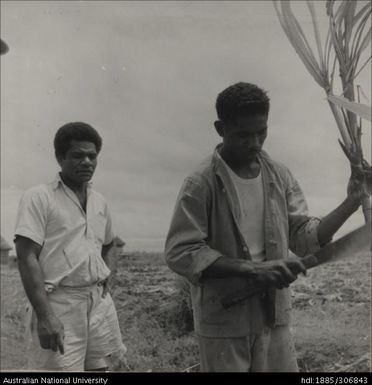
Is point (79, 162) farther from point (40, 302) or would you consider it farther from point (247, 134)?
point (247, 134)

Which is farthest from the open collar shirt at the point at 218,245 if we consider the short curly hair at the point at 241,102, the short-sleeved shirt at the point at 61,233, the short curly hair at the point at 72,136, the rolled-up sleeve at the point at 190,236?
the short curly hair at the point at 72,136

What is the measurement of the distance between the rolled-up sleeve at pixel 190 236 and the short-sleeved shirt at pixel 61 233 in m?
0.53

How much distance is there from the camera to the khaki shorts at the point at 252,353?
1.59 metres

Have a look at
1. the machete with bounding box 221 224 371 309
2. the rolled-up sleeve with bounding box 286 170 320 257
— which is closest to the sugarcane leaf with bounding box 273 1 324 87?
the rolled-up sleeve with bounding box 286 170 320 257

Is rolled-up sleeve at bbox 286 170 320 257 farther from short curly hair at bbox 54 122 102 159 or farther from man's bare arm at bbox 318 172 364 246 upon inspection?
short curly hair at bbox 54 122 102 159

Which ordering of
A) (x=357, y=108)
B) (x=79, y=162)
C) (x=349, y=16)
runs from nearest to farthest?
(x=357, y=108) < (x=349, y=16) < (x=79, y=162)

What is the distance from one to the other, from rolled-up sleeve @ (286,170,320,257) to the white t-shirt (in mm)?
147

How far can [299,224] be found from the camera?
1778 mm

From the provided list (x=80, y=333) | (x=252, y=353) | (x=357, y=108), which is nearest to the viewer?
(x=357, y=108)

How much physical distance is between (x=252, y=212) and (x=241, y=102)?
37 cm

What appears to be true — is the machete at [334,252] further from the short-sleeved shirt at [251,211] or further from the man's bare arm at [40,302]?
the man's bare arm at [40,302]

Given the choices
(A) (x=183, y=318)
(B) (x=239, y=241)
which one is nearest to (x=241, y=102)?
(B) (x=239, y=241)

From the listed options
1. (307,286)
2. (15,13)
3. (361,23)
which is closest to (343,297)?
(307,286)
